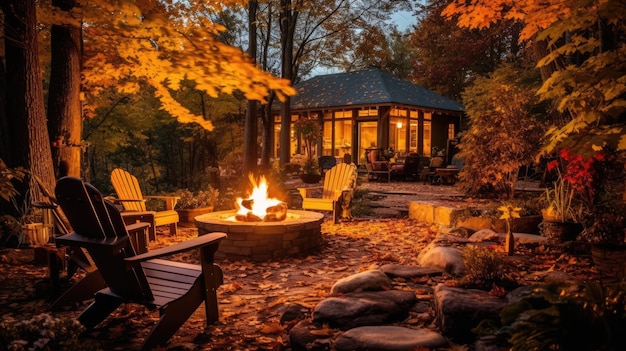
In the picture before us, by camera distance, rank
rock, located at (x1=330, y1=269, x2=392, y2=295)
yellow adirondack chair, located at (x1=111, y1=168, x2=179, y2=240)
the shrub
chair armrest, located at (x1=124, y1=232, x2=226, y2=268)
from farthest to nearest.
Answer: the shrub < yellow adirondack chair, located at (x1=111, y1=168, x2=179, y2=240) < rock, located at (x1=330, y1=269, x2=392, y2=295) < chair armrest, located at (x1=124, y1=232, x2=226, y2=268)

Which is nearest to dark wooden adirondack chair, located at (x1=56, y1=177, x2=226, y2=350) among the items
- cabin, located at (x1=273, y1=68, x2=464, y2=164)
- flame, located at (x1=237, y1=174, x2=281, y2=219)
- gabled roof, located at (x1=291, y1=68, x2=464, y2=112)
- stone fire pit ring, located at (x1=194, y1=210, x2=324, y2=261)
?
stone fire pit ring, located at (x1=194, y1=210, x2=324, y2=261)

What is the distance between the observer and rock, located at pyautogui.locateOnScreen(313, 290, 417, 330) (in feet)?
9.93

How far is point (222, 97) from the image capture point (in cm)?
2220

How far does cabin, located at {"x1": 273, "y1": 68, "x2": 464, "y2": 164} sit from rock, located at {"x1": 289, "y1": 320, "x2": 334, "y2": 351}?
56.5 feet

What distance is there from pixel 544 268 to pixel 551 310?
104 inches

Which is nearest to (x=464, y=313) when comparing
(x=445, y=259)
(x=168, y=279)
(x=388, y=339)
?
(x=388, y=339)

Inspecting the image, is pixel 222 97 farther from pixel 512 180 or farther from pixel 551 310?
pixel 551 310

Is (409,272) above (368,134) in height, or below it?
below

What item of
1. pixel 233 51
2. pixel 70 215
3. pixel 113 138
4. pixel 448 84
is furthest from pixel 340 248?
pixel 448 84

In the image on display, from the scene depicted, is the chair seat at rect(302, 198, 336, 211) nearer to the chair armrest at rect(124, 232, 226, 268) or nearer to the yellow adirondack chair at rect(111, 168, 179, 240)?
the yellow adirondack chair at rect(111, 168, 179, 240)

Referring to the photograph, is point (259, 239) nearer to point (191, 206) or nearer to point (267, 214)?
point (267, 214)

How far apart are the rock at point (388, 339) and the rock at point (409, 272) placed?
1.43 meters

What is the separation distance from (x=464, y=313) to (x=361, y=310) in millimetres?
690

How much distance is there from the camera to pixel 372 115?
2108 cm
